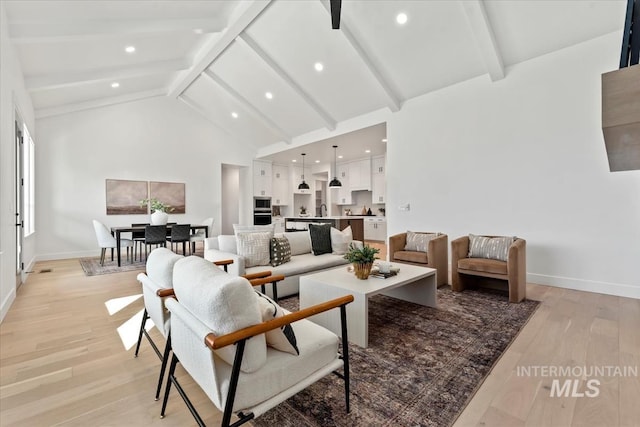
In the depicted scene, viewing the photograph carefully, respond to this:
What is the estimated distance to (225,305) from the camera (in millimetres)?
1114

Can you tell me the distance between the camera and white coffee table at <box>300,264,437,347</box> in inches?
92.0

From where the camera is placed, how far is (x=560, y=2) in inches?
128

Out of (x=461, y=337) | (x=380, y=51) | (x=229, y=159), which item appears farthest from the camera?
(x=229, y=159)

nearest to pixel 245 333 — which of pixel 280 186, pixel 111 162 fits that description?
pixel 111 162

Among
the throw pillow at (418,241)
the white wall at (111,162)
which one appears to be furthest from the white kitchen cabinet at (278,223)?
the throw pillow at (418,241)

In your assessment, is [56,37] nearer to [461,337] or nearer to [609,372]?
[461,337]

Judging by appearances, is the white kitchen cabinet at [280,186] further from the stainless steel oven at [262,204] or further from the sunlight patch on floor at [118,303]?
the sunlight patch on floor at [118,303]

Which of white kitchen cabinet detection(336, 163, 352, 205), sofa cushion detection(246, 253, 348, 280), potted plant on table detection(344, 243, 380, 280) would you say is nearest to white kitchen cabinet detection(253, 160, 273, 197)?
white kitchen cabinet detection(336, 163, 352, 205)

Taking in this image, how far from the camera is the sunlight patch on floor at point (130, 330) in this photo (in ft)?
7.89

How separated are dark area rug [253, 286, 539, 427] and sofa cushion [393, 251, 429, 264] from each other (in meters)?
0.93

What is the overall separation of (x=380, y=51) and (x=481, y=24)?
139 cm

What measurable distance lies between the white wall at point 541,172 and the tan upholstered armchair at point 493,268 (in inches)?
29.4

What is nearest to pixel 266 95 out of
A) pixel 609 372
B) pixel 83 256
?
pixel 83 256

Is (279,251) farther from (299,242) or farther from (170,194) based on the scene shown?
(170,194)
